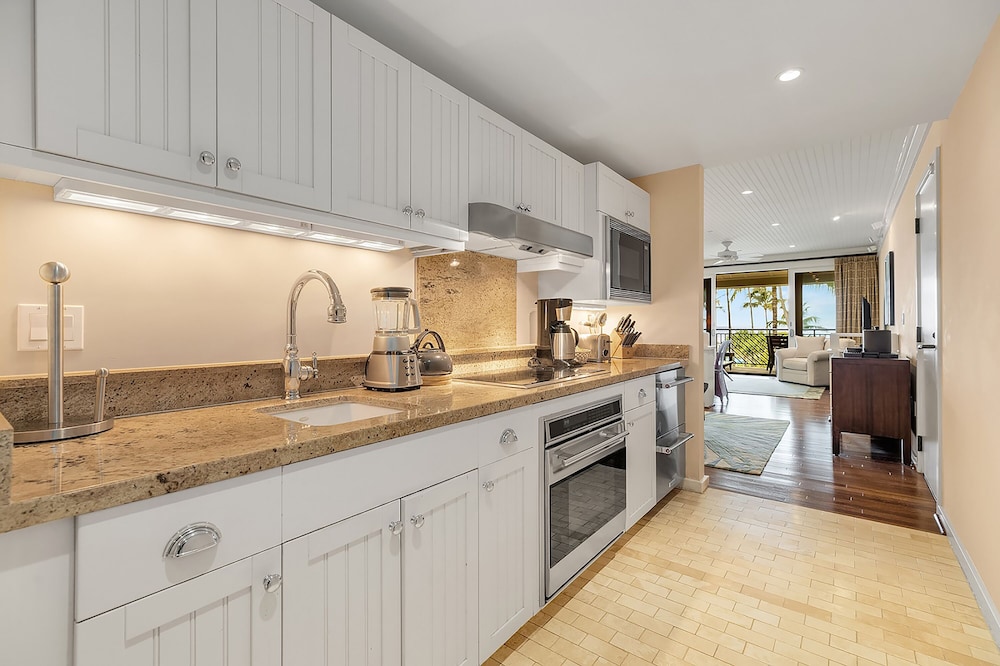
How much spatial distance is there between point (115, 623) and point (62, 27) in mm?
1194

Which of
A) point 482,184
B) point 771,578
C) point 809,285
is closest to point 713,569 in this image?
point 771,578

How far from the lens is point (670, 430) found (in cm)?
305

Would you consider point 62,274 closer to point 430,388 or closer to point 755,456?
point 430,388

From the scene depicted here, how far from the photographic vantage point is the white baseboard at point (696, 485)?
328 cm

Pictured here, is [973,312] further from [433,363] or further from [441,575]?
[441,575]

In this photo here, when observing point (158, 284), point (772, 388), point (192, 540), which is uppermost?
point (158, 284)

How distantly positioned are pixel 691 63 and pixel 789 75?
0.49 metres

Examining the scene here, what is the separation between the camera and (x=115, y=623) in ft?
2.64

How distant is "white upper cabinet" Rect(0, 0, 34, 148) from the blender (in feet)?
3.58

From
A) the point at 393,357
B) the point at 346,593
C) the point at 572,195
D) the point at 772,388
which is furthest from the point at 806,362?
the point at 346,593

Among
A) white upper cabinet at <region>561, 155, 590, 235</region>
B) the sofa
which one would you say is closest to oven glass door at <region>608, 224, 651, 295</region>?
white upper cabinet at <region>561, 155, 590, 235</region>

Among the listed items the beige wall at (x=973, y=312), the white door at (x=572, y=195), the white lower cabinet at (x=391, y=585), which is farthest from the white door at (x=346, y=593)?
the beige wall at (x=973, y=312)

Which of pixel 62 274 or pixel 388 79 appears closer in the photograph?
pixel 62 274

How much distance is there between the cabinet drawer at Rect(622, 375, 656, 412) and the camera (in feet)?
8.23
